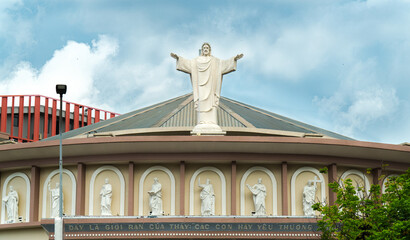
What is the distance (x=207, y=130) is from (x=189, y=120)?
4.02 meters

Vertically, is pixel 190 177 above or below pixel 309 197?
above

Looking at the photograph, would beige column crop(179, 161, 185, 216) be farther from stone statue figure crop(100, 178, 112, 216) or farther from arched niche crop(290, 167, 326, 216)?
arched niche crop(290, 167, 326, 216)

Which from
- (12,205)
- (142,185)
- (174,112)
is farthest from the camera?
(174,112)

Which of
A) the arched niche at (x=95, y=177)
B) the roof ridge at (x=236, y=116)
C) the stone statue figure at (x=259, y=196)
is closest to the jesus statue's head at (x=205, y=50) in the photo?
the roof ridge at (x=236, y=116)

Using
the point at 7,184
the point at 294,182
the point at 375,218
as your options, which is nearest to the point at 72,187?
the point at 7,184

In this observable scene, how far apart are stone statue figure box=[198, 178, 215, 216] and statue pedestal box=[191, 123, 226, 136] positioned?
7.54 ft

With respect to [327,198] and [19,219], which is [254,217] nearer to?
[327,198]

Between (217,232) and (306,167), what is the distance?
5.38 metres

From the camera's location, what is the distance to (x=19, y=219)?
111 feet

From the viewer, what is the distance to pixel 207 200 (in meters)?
32.3

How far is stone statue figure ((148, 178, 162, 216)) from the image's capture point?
32156 millimetres

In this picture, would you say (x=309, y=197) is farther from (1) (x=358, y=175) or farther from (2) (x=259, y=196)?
(1) (x=358, y=175)

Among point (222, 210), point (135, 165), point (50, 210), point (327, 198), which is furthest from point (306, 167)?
point (50, 210)

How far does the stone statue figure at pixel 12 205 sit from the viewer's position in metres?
33.8
